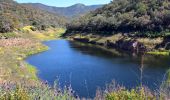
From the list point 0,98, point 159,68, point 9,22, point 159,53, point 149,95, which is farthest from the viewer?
point 9,22

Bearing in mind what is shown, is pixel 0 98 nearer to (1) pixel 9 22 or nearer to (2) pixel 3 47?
(2) pixel 3 47

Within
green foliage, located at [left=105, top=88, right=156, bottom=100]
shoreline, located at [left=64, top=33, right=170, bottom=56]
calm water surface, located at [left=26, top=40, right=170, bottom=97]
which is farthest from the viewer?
shoreline, located at [left=64, top=33, right=170, bottom=56]

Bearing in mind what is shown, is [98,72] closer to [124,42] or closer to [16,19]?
[124,42]

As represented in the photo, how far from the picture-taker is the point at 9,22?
120375 mm

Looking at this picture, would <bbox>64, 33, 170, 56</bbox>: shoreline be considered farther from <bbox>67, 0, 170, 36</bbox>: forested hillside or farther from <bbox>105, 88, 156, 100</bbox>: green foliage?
<bbox>105, 88, 156, 100</bbox>: green foliage

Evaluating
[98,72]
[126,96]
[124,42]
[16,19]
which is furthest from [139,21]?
[126,96]

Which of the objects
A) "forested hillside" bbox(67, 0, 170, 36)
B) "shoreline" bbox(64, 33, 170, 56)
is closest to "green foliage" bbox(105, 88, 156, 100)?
"shoreline" bbox(64, 33, 170, 56)

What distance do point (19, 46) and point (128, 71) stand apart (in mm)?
40920

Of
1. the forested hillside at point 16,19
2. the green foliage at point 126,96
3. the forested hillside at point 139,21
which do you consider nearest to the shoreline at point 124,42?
the forested hillside at point 139,21

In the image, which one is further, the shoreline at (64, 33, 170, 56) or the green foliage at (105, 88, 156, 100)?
the shoreline at (64, 33, 170, 56)

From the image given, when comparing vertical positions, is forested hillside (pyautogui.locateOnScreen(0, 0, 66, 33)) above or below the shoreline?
above

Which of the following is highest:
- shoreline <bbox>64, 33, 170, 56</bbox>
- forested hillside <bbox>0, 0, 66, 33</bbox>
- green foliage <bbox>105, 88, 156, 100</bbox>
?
green foliage <bbox>105, 88, 156, 100</bbox>

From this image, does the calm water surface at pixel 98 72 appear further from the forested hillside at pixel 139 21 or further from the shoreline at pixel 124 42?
the forested hillside at pixel 139 21

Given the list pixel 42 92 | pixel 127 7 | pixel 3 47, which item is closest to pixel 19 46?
pixel 3 47
